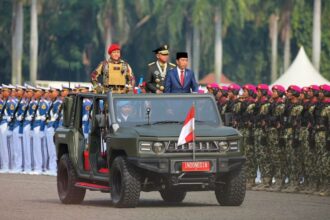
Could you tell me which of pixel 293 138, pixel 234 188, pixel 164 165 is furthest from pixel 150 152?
pixel 293 138

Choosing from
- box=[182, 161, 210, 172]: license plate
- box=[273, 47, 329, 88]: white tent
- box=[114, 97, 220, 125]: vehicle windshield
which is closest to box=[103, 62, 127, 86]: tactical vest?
box=[114, 97, 220, 125]: vehicle windshield

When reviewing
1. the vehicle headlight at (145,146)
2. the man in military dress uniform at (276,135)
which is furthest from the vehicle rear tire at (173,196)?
the man in military dress uniform at (276,135)

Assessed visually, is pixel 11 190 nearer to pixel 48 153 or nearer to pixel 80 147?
pixel 80 147

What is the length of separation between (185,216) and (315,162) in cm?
614

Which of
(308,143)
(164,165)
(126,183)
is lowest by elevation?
(126,183)

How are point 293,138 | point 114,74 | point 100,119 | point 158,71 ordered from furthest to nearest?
point 293,138
point 158,71
point 114,74
point 100,119

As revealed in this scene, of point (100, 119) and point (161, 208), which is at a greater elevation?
point (100, 119)

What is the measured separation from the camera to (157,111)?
67.8 ft

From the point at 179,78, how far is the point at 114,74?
992mm

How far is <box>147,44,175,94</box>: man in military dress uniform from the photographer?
22438 millimetres

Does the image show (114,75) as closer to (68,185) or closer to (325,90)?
(68,185)

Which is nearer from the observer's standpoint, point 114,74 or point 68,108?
point 68,108

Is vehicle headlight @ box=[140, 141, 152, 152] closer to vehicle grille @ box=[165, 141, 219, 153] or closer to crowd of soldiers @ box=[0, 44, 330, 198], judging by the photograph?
vehicle grille @ box=[165, 141, 219, 153]

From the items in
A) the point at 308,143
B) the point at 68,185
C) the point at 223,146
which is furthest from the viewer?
the point at 308,143
